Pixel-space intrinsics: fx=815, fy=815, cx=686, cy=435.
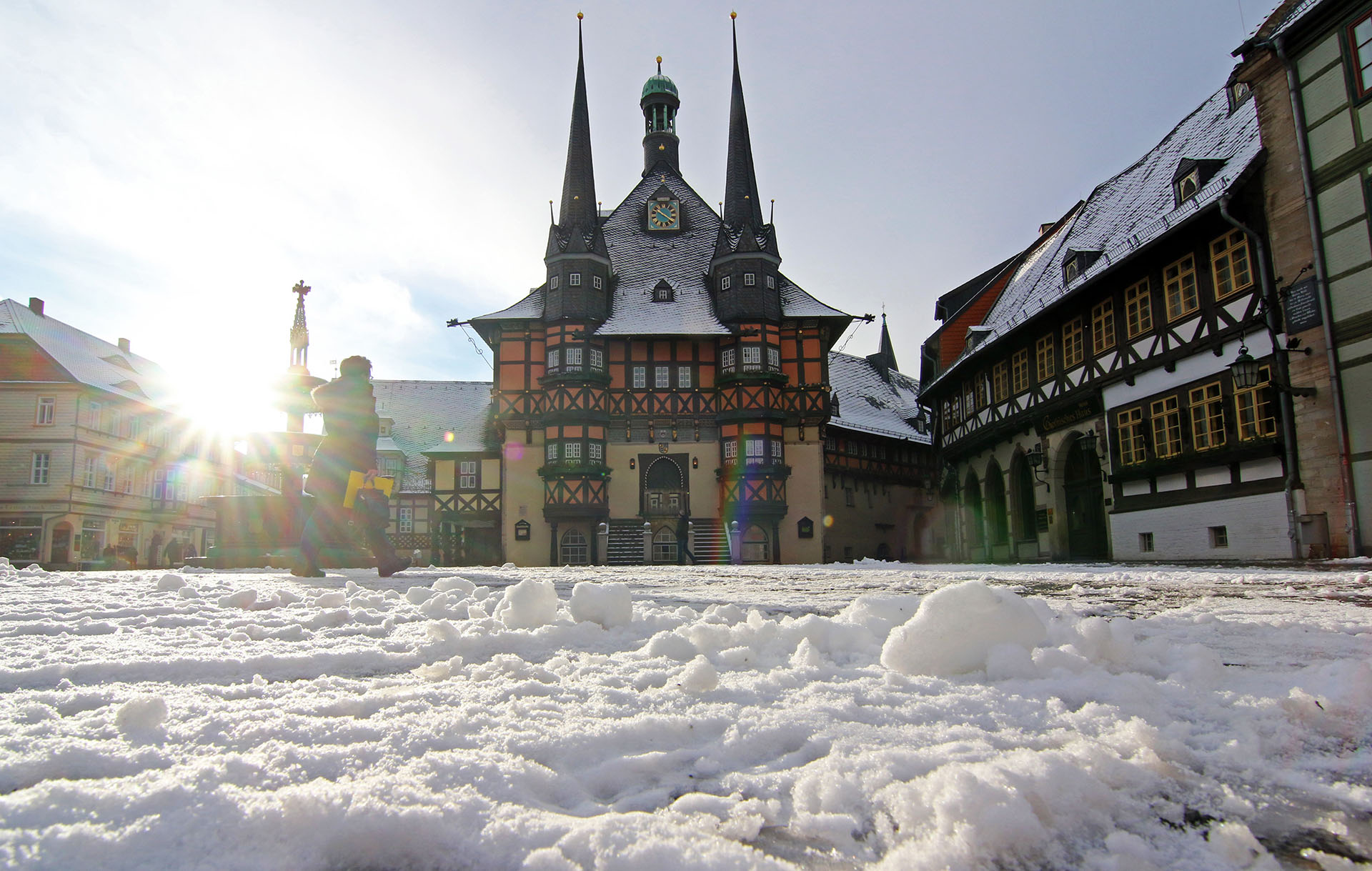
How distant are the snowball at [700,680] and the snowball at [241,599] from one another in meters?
3.76

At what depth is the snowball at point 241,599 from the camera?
Answer: 16.9 feet

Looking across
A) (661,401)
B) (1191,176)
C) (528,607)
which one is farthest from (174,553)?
(1191,176)

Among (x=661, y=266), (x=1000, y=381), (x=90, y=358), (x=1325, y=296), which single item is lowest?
(x=1325, y=296)

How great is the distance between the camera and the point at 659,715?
85.7 inches

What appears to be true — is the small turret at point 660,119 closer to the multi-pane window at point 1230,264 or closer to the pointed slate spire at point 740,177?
the pointed slate spire at point 740,177

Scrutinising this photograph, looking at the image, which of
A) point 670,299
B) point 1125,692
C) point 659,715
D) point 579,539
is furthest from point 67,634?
point 670,299

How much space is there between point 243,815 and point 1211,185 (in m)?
18.2

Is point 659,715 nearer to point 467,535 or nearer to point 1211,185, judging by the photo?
point 1211,185

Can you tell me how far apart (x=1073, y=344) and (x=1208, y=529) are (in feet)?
19.4

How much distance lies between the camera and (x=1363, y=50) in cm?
1275

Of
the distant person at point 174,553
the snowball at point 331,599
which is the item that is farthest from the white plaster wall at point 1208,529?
the distant person at point 174,553

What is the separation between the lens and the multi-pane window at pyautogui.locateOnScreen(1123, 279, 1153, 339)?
55.3ft

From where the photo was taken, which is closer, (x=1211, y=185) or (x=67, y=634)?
(x=67, y=634)

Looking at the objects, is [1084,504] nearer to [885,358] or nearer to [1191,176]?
[1191,176]
